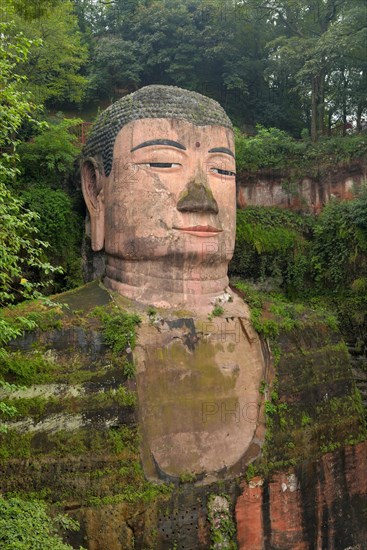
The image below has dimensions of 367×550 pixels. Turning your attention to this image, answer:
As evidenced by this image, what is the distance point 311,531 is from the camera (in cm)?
780

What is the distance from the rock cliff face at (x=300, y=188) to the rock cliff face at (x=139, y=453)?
6.18m

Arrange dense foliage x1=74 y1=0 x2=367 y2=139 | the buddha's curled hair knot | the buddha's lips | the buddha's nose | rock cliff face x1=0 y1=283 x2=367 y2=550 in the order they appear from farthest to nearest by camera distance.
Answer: dense foliage x1=74 y1=0 x2=367 y2=139, the buddha's curled hair knot, the buddha's lips, the buddha's nose, rock cliff face x1=0 y1=283 x2=367 y2=550

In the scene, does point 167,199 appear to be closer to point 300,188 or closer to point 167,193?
point 167,193

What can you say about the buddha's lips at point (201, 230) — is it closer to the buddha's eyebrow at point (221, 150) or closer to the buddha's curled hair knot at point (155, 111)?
the buddha's eyebrow at point (221, 150)

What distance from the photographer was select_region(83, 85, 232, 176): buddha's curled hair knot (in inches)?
327

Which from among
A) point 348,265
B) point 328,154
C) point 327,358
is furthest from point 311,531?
point 328,154

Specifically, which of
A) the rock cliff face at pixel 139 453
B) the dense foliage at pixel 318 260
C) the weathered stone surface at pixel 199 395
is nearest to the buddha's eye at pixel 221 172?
the weathered stone surface at pixel 199 395

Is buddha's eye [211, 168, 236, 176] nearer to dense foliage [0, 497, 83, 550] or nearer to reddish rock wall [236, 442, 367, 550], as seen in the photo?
reddish rock wall [236, 442, 367, 550]

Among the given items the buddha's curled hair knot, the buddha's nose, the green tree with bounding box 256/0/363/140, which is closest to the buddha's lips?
the buddha's nose

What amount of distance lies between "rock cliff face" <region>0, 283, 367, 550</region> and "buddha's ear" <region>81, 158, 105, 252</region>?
982 mm

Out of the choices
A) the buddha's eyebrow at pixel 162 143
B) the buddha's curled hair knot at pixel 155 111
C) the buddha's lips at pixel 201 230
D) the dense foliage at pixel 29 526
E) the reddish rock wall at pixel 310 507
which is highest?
the buddha's curled hair knot at pixel 155 111

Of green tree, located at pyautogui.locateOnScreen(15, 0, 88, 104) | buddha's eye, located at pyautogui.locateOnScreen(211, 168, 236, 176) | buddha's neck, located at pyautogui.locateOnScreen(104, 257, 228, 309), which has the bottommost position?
buddha's neck, located at pyautogui.locateOnScreen(104, 257, 228, 309)

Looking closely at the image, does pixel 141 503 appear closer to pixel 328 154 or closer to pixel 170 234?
pixel 170 234

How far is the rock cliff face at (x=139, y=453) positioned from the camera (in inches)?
259
